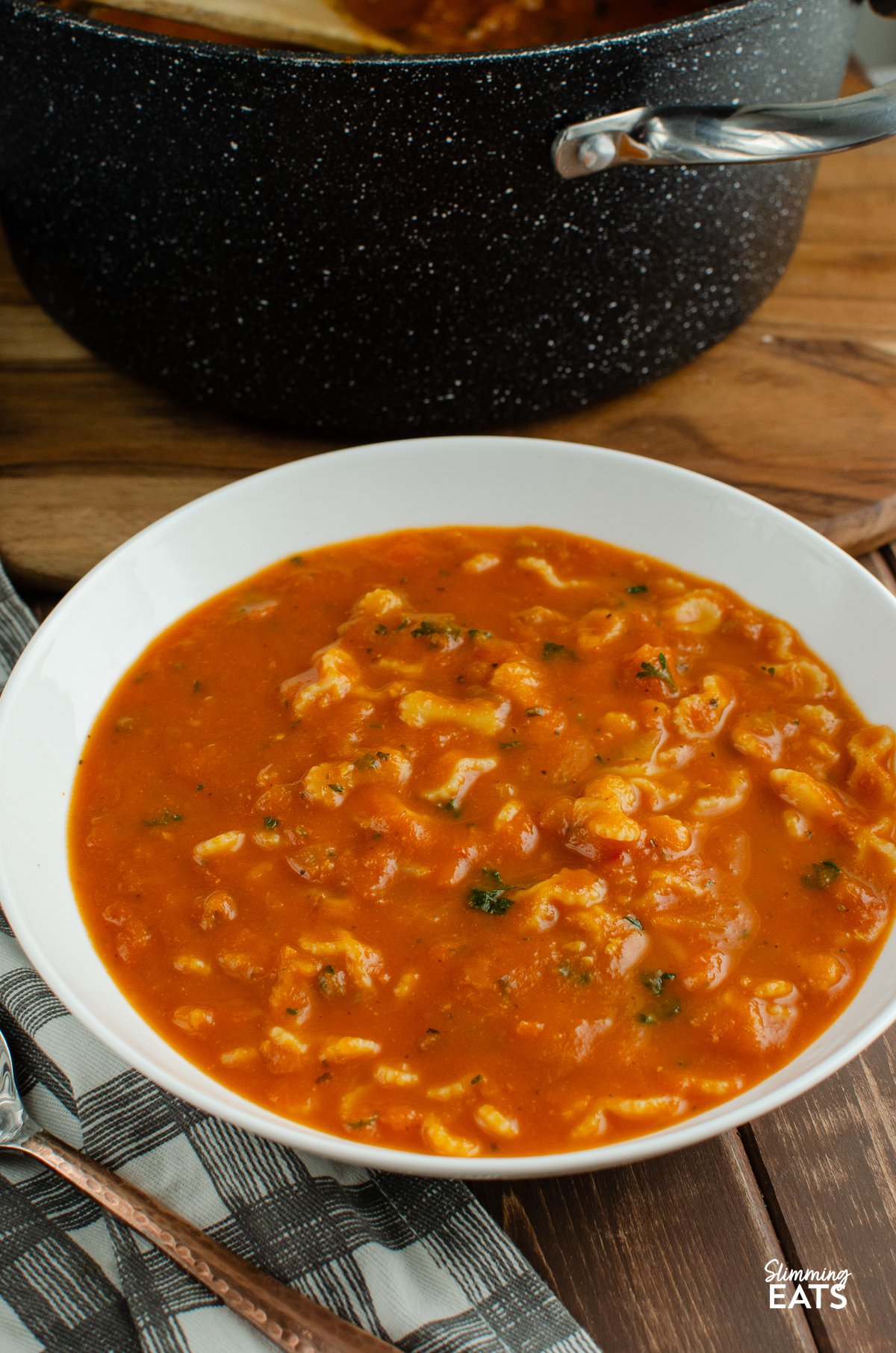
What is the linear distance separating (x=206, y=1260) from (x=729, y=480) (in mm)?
2333

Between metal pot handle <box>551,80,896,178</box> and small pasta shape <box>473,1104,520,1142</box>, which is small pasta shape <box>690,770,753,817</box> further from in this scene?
metal pot handle <box>551,80,896,178</box>

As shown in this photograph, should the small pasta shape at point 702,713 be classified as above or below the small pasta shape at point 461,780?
above

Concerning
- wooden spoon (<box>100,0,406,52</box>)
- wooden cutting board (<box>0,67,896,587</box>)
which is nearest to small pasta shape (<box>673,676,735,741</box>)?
wooden cutting board (<box>0,67,896,587</box>)

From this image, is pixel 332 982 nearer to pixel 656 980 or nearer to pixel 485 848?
pixel 485 848

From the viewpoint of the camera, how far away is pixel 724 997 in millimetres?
2141

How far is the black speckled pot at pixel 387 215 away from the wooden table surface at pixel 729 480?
0.69 feet

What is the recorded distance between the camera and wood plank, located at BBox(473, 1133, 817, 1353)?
209 centimetres

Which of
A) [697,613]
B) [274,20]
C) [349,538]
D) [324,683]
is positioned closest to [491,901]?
[324,683]

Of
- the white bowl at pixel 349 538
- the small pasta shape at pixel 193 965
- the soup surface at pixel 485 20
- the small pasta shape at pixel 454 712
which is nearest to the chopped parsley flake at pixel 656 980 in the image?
the white bowl at pixel 349 538

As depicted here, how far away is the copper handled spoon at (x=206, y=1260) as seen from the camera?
1992 millimetres

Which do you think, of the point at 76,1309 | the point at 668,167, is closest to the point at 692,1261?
the point at 76,1309

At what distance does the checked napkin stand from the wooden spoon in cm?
233

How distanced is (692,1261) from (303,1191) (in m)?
0.66

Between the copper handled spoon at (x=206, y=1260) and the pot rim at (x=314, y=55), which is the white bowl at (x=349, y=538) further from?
the pot rim at (x=314, y=55)
